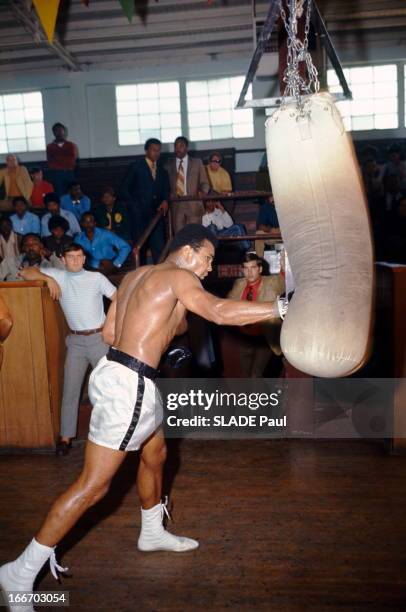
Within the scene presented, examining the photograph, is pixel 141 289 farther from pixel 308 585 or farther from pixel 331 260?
pixel 308 585

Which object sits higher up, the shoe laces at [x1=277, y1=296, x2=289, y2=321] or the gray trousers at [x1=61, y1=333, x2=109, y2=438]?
the shoe laces at [x1=277, y1=296, x2=289, y2=321]

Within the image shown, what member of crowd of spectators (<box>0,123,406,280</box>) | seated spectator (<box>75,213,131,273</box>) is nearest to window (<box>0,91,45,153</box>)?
crowd of spectators (<box>0,123,406,280</box>)

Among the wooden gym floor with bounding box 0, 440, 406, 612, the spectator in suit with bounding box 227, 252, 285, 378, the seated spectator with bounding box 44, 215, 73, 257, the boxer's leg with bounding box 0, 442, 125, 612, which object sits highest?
the seated spectator with bounding box 44, 215, 73, 257

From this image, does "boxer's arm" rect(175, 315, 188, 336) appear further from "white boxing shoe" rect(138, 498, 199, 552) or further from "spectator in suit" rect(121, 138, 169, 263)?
"spectator in suit" rect(121, 138, 169, 263)

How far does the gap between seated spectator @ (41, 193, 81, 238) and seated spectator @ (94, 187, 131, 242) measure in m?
0.55

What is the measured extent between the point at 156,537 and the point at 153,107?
10.3 m

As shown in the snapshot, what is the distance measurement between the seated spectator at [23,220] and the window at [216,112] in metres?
5.06

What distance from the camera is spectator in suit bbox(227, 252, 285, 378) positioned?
4840 millimetres

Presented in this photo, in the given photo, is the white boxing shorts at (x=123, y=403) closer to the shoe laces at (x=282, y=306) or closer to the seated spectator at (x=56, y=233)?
the shoe laces at (x=282, y=306)

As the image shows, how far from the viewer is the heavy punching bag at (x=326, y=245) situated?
6.47 ft

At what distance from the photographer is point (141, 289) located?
2.80 m

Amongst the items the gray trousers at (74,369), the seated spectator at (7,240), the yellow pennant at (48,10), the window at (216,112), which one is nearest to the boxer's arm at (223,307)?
the gray trousers at (74,369)

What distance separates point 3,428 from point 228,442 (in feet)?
5.90

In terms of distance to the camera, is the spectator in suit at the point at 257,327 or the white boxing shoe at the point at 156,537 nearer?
the white boxing shoe at the point at 156,537
